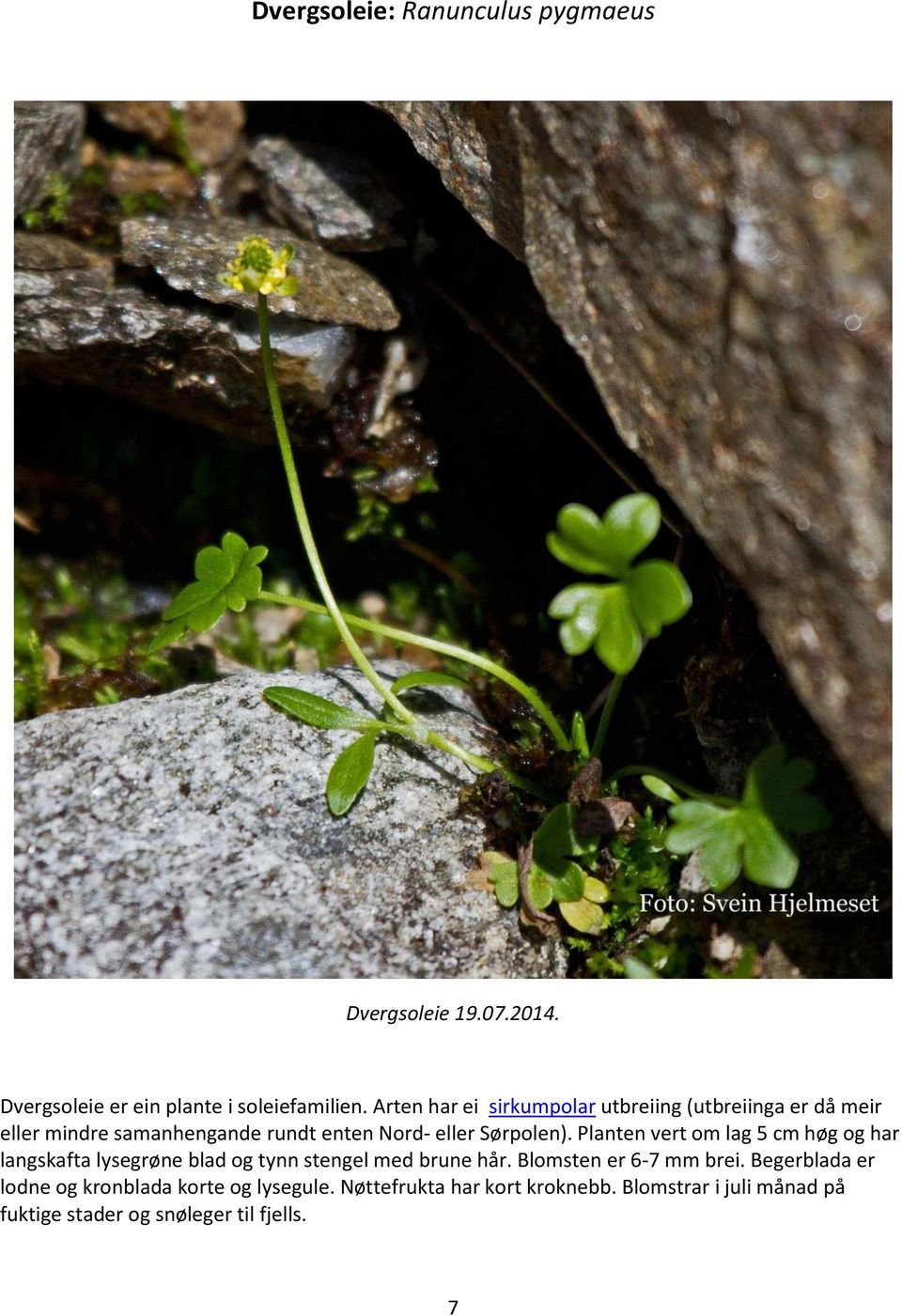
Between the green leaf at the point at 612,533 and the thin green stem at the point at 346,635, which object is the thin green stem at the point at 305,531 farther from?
the green leaf at the point at 612,533

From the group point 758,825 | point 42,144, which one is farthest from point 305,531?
point 42,144

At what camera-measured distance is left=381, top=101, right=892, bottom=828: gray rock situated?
2.12 meters

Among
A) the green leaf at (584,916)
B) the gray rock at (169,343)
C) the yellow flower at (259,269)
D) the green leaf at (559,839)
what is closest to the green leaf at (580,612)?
the green leaf at (559,839)

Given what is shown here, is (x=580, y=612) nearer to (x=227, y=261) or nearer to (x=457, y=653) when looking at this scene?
(x=457, y=653)

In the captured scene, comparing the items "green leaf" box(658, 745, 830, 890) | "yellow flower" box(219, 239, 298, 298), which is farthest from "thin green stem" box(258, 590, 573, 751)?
"yellow flower" box(219, 239, 298, 298)

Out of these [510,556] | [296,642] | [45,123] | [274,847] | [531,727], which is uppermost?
[45,123]

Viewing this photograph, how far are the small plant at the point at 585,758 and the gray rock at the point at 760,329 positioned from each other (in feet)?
0.74

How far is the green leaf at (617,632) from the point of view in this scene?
97.4 inches

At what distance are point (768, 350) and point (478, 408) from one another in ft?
5.61

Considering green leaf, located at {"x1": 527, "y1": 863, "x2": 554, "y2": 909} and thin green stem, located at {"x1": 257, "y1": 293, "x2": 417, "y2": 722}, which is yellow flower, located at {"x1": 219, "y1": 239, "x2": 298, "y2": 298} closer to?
thin green stem, located at {"x1": 257, "y1": 293, "x2": 417, "y2": 722}
